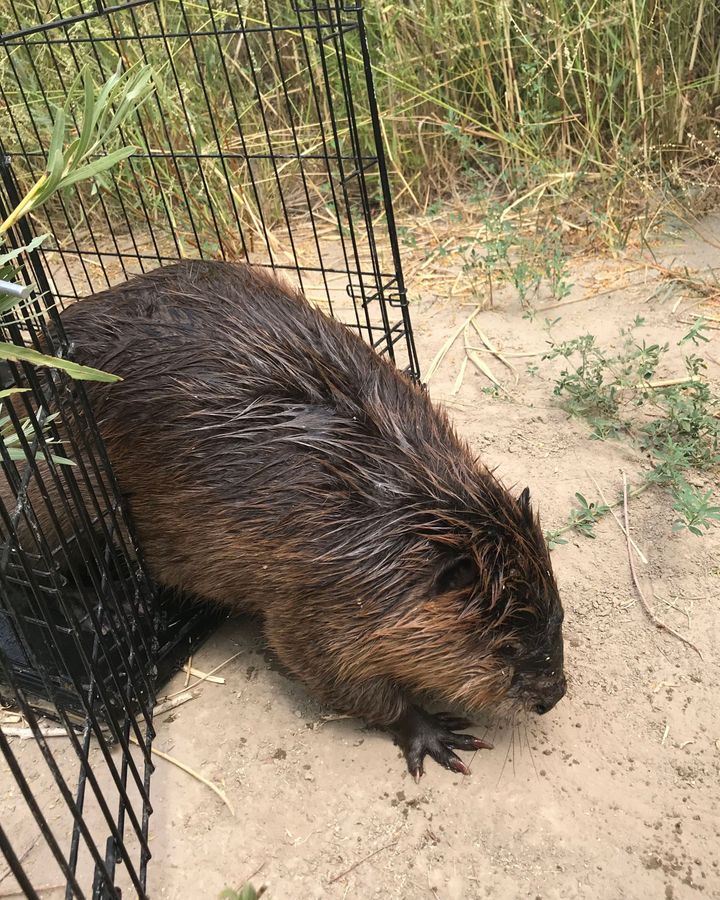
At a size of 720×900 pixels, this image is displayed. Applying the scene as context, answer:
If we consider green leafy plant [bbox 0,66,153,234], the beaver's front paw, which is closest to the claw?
the beaver's front paw

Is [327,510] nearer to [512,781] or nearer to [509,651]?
[509,651]

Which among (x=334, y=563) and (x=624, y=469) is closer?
(x=334, y=563)

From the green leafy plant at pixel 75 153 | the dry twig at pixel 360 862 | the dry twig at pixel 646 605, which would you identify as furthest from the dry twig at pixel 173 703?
the green leafy plant at pixel 75 153

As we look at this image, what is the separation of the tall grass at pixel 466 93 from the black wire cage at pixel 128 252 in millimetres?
35

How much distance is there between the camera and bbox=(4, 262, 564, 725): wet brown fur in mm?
2018

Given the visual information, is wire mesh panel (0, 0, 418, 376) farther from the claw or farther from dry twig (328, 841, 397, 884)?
dry twig (328, 841, 397, 884)

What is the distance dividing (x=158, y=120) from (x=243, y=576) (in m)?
3.37

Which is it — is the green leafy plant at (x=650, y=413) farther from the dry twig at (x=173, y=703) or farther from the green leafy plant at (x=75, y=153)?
the green leafy plant at (x=75, y=153)

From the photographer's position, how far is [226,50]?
528 centimetres

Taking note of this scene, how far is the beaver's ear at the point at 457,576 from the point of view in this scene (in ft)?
6.52

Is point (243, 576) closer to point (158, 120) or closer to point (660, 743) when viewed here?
point (660, 743)

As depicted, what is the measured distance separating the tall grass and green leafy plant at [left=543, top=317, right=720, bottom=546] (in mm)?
1296

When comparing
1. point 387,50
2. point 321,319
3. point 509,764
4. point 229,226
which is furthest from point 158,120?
point 509,764

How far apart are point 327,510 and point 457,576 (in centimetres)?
36
